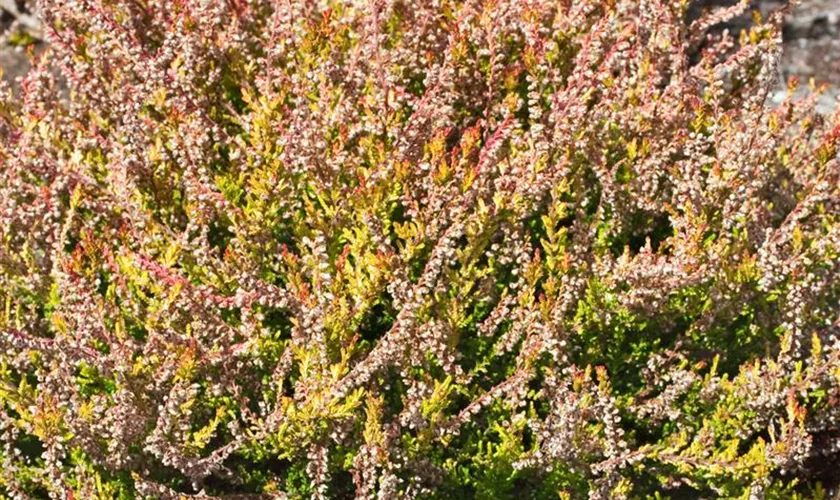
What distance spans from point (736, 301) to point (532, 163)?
2.70 feet

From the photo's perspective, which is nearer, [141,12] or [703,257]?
[703,257]

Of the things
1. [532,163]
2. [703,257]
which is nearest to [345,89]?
[532,163]

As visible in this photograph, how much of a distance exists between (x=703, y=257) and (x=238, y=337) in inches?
58.6

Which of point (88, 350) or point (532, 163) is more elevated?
point (532, 163)

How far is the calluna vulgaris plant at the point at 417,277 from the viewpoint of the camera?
292cm

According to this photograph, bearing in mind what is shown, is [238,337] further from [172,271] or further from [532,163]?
[532,163]

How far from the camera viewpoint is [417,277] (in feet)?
10.7

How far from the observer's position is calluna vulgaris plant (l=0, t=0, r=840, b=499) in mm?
2918

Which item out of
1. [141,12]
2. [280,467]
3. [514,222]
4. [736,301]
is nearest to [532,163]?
[514,222]

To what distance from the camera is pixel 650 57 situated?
12.0 feet

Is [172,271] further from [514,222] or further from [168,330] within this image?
[514,222]

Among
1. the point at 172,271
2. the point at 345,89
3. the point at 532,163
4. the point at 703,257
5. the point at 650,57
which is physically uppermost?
the point at 650,57

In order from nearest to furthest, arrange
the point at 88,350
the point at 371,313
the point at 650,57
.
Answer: the point at 88,350
the point at 371,313
the point at 650,57

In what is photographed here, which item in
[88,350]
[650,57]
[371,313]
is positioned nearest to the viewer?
[88,350]
